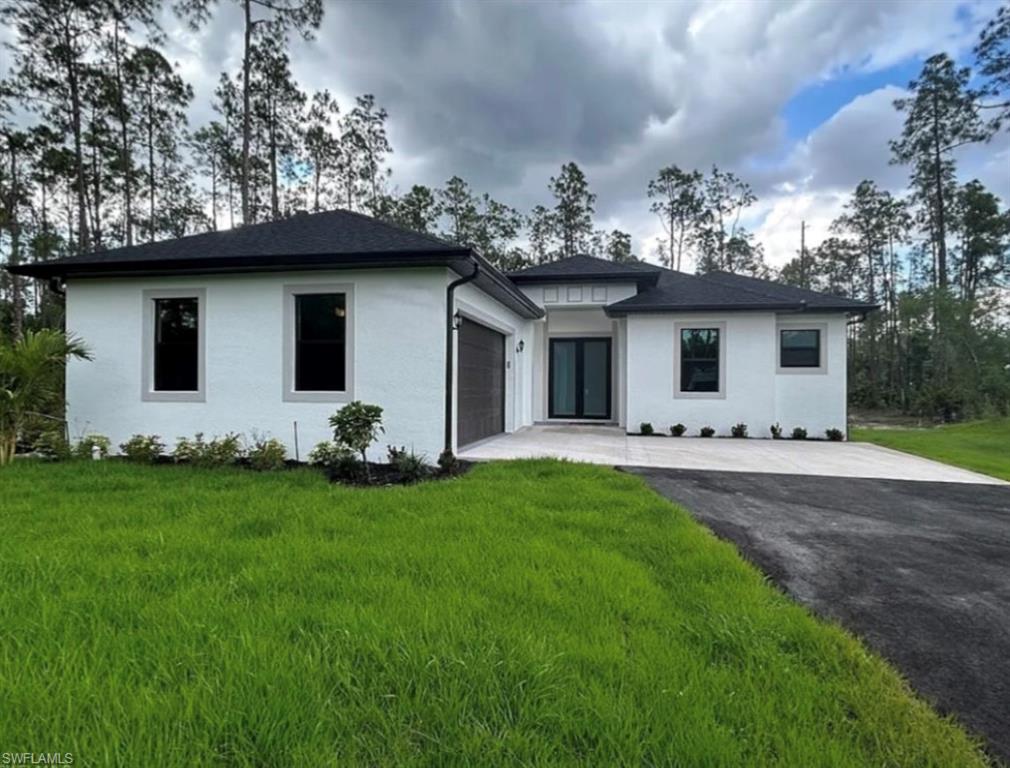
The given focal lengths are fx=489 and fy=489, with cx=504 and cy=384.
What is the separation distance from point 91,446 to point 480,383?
6.24 metres

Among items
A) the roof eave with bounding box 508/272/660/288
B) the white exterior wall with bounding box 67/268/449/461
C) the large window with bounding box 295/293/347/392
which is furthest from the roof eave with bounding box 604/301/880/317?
the large window with bounding box 295/293/347/392

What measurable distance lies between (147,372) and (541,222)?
2457 cm

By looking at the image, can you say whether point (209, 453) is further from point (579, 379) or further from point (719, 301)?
point (719, 301)

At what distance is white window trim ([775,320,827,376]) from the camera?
466 inches

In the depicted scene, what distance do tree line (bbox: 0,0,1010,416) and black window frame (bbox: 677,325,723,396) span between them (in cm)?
1273

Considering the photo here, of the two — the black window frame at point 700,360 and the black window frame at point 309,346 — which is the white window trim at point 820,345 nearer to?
the black window frame at point 700,360

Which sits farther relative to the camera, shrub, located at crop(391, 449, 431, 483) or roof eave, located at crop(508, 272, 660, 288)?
roof eave, located at crop(508, 272, 660, 288)

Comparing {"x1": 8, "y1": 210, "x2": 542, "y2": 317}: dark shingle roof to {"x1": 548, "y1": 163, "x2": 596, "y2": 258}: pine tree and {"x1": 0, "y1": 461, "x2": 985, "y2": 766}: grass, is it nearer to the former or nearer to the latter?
{"x1": 0, "y1": 461, "x2": 985, "y2": 766}: grass

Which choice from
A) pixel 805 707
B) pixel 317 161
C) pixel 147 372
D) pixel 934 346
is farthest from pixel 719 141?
pixel 805 707

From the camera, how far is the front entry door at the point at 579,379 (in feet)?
46.8

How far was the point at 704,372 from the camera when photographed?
1174 centimetres

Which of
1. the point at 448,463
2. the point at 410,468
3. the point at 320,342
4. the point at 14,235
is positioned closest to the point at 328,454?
the point at 410,468

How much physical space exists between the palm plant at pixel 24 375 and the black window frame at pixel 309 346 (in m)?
3.23

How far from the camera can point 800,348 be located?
12062 millimetres
